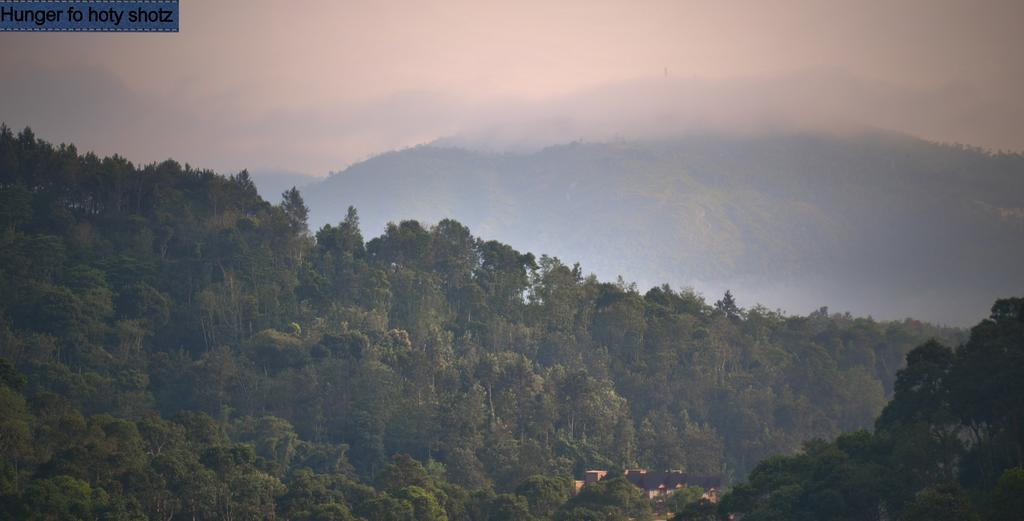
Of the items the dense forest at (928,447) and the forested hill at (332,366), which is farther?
the forested hill at (332,366)

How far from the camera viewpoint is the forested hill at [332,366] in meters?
57.5

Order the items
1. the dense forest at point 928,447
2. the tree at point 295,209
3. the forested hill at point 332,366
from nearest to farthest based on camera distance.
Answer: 1. the dense forest at point 928,447
2. the forested hill at point 332,366
3. the tree at point 295,209

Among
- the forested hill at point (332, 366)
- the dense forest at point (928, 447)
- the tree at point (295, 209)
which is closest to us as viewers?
the dense forest at point (928, 447)

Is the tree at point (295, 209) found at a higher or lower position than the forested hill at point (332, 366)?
higher

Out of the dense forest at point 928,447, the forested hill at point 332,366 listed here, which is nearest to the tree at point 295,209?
the forested hill at point 332,366

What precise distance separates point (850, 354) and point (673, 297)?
1414 cm

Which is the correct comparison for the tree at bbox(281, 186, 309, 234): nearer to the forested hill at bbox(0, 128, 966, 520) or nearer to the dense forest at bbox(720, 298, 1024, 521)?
the forested hill at bbox(0, 128, 966, 520)

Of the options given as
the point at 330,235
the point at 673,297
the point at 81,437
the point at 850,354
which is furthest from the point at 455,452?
the point at 850,354

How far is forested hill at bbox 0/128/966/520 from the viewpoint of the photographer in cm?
5753

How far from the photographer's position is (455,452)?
70.2 metres

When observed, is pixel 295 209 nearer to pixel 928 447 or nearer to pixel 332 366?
pixel 332 366

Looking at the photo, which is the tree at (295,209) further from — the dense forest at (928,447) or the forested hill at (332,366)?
the dense forest at (928,447)

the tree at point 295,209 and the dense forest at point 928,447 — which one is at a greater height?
the tree at point 295,209

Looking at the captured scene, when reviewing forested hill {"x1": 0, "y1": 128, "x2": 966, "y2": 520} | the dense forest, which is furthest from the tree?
the dense forest
